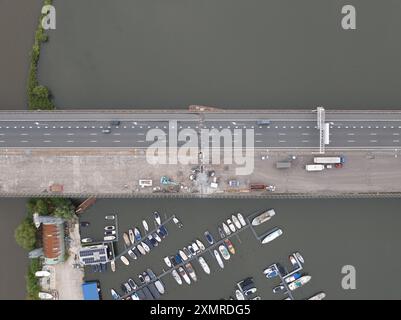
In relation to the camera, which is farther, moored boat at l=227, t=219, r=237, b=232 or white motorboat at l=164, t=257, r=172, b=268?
white motorboat at l=164, t=257, r=172, b=268

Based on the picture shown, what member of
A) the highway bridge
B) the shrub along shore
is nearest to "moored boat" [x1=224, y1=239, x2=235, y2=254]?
the highway bridge

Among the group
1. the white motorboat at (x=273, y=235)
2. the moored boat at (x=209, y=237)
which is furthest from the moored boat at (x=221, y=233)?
the white motorboat at (x=273, y=235)

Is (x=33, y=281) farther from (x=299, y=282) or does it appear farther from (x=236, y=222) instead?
(x=299, y=282)

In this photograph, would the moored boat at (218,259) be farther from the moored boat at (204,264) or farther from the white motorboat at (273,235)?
the white motorboat at (273,235)

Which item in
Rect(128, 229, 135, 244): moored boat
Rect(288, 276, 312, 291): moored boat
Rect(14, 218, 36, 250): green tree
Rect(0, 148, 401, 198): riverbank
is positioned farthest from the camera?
Rect(128, 229, 135, 244): moored boat

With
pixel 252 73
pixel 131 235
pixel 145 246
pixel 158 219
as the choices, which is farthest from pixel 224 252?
pixel 252 73

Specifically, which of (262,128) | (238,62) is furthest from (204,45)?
(262,128)

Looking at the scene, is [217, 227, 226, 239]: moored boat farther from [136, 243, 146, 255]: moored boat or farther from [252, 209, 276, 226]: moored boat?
[136, 243, 146, 255]: moored boat

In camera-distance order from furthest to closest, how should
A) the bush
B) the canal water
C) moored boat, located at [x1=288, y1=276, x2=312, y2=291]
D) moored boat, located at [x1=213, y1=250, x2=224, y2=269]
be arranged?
the bush, moored boat, located at [x1=213, y1=250, x2=224, y2=269], moored boat, located at [x1=288, y1=276, x2=312, y2=291], the canal water
